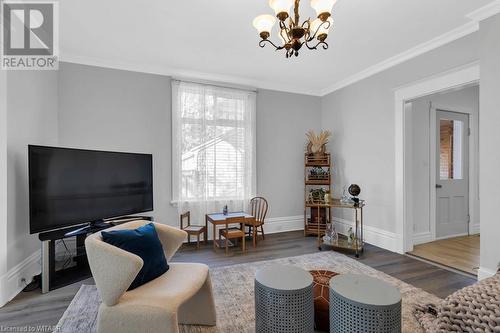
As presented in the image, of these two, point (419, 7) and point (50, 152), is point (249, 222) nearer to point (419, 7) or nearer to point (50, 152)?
point (50, 152)

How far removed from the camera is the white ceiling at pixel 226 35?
2566mm

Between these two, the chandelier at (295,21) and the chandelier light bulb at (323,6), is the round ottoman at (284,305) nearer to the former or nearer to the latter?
the chandelier at (295,21)

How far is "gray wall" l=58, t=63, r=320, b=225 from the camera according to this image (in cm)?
369

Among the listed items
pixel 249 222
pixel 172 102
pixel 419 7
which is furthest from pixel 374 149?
pixel 172 102

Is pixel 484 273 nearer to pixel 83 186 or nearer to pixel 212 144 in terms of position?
pixel 212 144

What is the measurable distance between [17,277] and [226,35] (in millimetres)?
3431

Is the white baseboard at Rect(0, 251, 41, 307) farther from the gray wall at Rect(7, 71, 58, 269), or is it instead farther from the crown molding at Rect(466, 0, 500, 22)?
the crown molding at Rect(466, 0, 500, 22)

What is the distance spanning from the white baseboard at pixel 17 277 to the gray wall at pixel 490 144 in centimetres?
469

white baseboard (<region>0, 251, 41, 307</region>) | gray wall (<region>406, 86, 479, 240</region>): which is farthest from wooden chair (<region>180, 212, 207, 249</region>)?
gray wall (<region>406, 86, 479, 240</region>)

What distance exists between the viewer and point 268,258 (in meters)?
3.56

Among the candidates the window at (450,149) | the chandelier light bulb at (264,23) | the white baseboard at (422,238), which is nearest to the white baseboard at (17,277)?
the chandelier light bulb at (264,23)

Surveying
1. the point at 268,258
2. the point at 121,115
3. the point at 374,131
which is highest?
the point at 121,115

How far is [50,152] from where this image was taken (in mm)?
2654

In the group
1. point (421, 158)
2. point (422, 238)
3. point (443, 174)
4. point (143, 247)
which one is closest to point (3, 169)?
point (143, 247)
